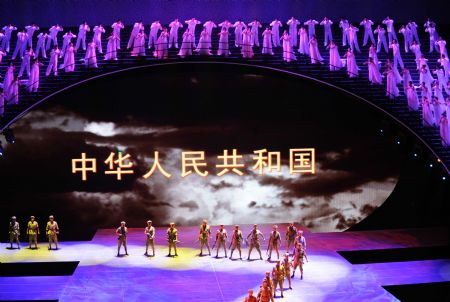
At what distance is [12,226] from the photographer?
58.1ft

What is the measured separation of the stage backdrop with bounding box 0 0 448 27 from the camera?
2189 centimetres

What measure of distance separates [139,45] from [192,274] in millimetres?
7467

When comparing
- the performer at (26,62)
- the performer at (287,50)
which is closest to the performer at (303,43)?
the performer at (287,50)

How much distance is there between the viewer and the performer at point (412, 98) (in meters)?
18.2

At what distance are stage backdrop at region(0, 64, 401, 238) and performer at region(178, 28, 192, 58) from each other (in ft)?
1.80

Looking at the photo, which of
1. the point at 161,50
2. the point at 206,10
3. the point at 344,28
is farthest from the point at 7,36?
the point at 344,28

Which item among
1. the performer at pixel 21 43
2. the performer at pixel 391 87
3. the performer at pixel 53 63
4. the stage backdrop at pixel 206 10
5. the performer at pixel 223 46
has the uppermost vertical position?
the stage backdrop at pixel 206 10

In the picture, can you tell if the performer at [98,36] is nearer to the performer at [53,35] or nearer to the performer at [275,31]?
the performer at [53,35]

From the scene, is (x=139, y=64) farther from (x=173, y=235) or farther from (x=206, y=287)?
(x=206, y=287)

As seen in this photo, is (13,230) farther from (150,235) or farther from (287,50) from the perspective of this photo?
(287,50)

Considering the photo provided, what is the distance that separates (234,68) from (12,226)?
796cm

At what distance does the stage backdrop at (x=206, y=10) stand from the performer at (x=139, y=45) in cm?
309

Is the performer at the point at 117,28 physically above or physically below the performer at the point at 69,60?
above

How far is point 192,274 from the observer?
15234 mm
